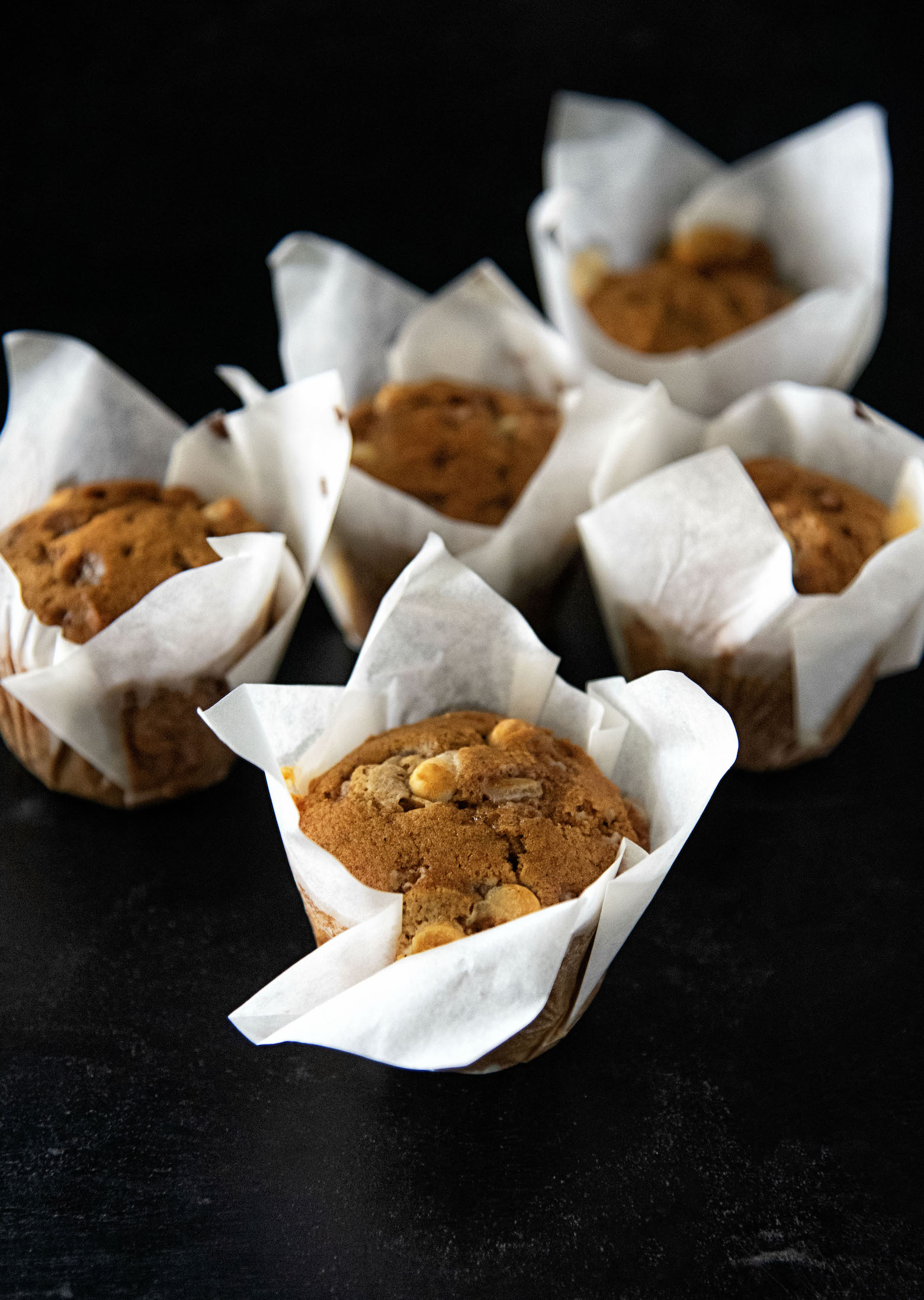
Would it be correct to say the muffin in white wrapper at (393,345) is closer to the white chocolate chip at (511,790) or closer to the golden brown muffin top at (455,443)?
the golden brown muffin top at (455,443)

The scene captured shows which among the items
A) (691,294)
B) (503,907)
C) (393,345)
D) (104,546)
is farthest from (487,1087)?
(691,294)

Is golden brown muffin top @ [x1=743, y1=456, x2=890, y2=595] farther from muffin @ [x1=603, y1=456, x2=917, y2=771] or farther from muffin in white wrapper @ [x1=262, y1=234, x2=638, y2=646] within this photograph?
muffin in white wrapper @ [x1=262, y1=234, x2=638, y2=646]

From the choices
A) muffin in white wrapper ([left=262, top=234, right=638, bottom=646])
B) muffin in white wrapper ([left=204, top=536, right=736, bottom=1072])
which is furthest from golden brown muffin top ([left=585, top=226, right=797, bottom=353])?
muffin in white wrapper ([left=204, top=536, right=736, bottom=1072])

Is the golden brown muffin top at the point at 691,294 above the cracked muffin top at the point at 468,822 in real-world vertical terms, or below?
above

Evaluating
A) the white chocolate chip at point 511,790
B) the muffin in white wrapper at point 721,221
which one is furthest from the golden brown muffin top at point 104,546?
the muffin in white wrapper at point 721,221

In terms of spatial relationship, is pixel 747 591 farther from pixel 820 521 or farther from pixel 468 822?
pixel 468 822
